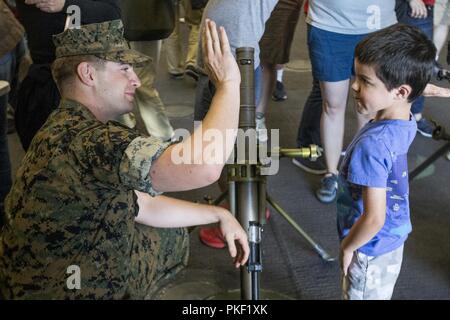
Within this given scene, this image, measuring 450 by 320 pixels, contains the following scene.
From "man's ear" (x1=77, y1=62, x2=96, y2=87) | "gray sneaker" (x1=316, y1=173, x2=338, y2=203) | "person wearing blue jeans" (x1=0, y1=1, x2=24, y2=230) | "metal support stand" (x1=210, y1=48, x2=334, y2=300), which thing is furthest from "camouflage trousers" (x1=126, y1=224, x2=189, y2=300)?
"gray sneaker" (x1=316, y1=173, x2=338, y2=203)

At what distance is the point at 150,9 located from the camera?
267 cm

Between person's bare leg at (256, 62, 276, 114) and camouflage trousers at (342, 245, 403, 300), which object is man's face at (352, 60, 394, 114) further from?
person's bare leg at (256, 62, 276, 114)

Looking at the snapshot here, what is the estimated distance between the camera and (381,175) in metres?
1.22

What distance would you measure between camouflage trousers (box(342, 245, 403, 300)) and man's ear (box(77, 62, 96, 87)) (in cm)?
88

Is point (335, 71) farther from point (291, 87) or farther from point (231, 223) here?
point (291, 87)

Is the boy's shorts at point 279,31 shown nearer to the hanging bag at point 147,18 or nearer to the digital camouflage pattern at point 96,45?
the hanging bag at point 147,18

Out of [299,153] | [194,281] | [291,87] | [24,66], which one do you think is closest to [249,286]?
[299,153]

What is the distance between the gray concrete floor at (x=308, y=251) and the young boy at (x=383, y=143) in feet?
1.88

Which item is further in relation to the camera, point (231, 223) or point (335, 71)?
point (335, 71)

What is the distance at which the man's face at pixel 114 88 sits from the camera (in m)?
1.27

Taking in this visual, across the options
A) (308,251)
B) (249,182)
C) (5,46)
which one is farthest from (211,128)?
(5,46)

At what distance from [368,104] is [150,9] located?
1.74m

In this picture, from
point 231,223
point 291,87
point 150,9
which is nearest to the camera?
point 231,223
